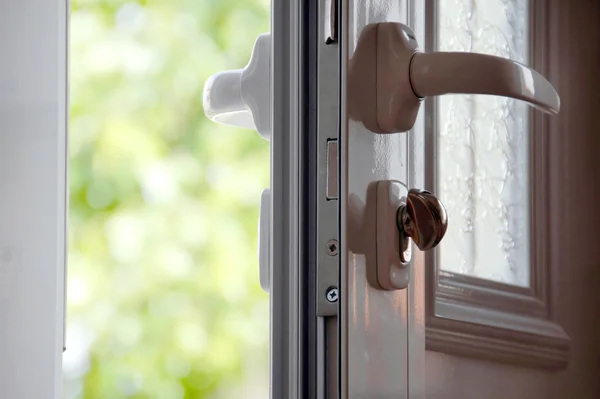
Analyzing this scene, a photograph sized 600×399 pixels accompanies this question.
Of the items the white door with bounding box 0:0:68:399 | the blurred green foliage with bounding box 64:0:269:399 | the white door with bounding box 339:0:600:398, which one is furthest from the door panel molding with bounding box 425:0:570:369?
the blurred green foliage with bounding box 64:0:269:399

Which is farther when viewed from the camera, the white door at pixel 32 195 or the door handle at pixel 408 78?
the white door at pixel 32 195

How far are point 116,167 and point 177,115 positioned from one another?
231 millimetres

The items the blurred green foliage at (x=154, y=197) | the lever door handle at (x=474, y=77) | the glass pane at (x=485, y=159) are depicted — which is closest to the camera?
the lever door handle at (x=474, y=77)

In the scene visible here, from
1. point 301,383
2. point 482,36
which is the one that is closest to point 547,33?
point 482,36

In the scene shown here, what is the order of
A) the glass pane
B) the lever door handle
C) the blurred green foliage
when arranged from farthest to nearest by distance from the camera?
the blurred green foliage → the glass pane → the lever door handle

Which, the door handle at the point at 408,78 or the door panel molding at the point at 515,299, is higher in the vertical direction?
the door handle at the point at 408,78

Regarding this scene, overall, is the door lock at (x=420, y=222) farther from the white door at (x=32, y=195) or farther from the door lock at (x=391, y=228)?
the white door at (x=32, y=195)

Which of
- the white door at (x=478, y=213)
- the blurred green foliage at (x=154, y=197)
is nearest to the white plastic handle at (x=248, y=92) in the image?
the white door at (x=478, y=213)

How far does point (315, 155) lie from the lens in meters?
0.32

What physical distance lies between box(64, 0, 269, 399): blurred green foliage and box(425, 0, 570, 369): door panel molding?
1.51m

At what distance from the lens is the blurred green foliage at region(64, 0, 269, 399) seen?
6.32ft

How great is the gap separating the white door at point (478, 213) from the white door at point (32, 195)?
24cm

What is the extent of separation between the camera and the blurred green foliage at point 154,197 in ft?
6.32

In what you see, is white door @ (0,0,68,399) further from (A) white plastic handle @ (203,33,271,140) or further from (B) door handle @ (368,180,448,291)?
(B) door handle @ (368,180,448,291)
